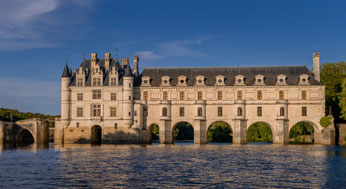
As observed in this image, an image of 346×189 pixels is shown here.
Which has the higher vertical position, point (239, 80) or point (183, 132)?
point (239, 80)

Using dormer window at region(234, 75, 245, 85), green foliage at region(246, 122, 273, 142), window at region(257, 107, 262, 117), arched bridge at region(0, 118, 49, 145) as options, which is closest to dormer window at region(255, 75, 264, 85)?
dormer window at region(234, 75, 245, 85)

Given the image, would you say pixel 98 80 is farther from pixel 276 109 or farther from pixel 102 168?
pixel 102 168

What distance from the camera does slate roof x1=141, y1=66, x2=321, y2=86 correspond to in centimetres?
6681

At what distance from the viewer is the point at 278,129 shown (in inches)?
2530

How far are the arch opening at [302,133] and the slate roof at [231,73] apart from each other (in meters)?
10.1

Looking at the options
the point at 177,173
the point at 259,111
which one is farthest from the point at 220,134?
A: the point at 177,173

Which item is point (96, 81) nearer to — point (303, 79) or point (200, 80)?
point (200, 80)

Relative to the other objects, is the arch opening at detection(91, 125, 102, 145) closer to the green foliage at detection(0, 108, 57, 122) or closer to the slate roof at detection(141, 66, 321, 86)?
the slate roof at detection(141, 66, 321, 86)

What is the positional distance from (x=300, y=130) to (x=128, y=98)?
31.2 meters

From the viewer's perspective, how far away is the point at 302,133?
3039 inches

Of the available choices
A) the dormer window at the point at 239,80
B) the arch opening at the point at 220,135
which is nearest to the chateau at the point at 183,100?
the dormer window at the point at 239,80

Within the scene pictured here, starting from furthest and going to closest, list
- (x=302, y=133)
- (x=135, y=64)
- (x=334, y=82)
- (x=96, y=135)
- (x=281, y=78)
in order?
(x=302, y=133), (x=135, y=64), (x=334, y=82), (x=96, y=135), (x=281, y=78)

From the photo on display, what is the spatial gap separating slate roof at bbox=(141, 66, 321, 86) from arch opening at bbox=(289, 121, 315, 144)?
1011cm

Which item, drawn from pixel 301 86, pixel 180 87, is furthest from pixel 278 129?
pixel 180 87
